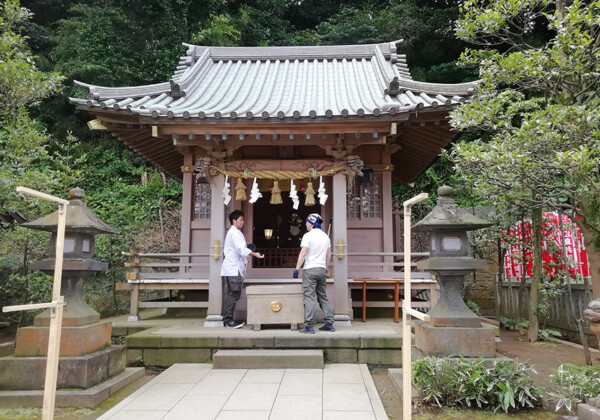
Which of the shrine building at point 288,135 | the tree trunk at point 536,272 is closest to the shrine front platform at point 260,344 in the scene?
the shrine building at point 288,135

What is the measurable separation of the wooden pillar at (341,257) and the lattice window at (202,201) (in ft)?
10.8

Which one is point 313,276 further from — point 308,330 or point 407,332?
point 407,332

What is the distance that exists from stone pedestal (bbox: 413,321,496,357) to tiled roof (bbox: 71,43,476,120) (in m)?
3.45

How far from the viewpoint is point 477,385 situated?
12.9 feet

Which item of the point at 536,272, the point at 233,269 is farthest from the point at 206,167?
the point at 536,272

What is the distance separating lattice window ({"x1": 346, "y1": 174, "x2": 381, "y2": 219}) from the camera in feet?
28.2

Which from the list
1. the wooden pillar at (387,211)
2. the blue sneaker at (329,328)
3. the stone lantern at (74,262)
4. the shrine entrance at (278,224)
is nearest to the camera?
the stone lantern at (74,262)

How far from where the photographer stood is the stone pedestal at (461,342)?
4441mm

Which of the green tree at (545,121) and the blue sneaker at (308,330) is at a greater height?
the green tree at (545,121)

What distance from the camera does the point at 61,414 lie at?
404 cm

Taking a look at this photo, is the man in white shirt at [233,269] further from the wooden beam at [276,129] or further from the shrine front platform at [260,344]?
the wooden beam at [276,129]

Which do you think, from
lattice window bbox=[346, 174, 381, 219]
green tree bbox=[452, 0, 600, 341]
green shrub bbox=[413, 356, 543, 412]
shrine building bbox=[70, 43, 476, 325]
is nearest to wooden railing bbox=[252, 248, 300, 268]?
shrine building bbox=[70, 43, 476, 325]

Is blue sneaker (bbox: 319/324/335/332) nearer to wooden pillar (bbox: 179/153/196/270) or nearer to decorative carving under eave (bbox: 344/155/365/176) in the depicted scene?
decorative carving under eave (bbox: 344/155/365/176)

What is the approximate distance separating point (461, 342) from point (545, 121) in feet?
8.50
